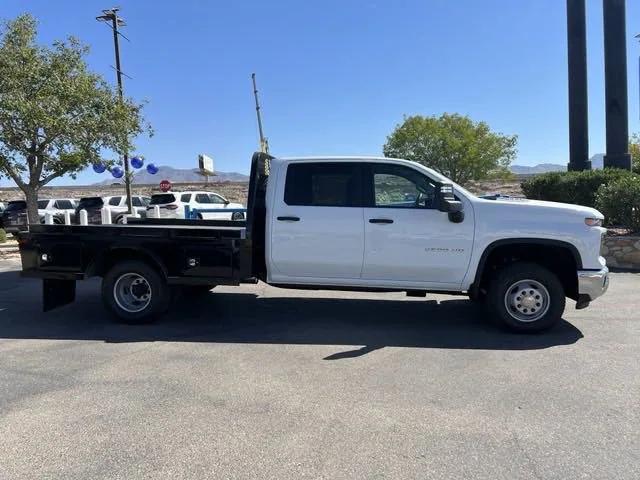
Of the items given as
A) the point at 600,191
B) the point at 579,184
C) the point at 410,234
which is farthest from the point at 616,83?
the point at 410,234

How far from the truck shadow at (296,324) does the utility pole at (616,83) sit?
12610 millimetres

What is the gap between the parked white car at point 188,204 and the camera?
65.0 feet

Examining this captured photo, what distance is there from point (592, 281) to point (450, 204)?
1.77 m

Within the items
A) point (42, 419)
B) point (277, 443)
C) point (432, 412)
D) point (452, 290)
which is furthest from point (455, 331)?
point (42, 419)

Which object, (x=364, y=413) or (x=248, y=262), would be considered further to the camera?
(x=248, y=262)

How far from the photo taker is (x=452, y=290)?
6.38 m

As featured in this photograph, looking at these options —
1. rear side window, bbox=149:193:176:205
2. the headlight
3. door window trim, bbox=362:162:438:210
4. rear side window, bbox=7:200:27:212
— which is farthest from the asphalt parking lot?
rear side window, bbox=7:200:27:212

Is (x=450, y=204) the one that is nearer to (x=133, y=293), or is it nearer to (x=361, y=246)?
(x=361, y=246)

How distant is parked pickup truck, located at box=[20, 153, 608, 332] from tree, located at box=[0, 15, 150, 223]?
8.35m

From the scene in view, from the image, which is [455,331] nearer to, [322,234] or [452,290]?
[452,290]

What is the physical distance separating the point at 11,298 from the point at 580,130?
18.7 metres

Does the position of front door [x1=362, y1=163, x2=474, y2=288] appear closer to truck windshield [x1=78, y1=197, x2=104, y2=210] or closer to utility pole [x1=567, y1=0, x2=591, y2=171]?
utility pole [x1=567, y1=0, x2=591, y2=171]

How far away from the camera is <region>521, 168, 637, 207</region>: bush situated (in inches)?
549

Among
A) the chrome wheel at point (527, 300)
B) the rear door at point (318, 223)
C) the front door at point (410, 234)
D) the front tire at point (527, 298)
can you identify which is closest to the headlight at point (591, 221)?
the front tire at point (527, 298)
